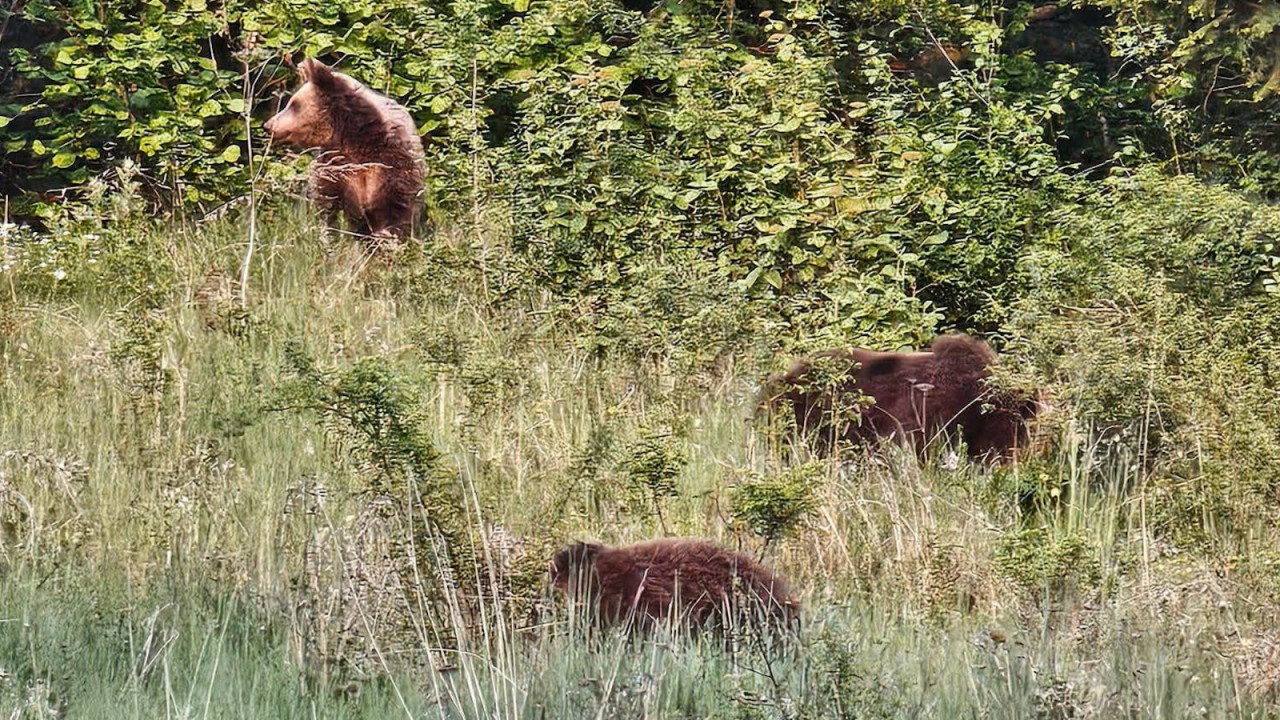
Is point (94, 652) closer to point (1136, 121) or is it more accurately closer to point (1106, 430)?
point (1106, 430)

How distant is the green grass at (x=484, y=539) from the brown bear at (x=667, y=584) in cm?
12

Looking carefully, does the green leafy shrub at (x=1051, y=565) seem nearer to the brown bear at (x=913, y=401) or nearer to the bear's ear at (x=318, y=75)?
the brown bear at (x=913, y=401)

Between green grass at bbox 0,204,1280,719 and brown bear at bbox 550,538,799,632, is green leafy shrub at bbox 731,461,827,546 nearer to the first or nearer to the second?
brown bear at bbox 550,538,799,632

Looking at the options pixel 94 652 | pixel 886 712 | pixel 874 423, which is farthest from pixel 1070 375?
pixel 94 652

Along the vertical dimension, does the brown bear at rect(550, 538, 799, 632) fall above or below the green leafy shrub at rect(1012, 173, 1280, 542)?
below

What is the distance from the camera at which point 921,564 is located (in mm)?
5535

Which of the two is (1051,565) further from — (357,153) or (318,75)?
(318,75)

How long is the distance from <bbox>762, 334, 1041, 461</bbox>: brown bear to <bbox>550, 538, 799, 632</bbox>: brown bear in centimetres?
195

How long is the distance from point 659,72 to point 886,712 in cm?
695

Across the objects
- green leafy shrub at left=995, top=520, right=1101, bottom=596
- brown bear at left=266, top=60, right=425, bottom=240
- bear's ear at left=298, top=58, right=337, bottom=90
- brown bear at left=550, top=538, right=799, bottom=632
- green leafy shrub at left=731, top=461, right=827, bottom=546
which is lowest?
brown bear at left=550, top=538, right=799, bottom=632

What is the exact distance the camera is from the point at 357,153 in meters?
9.84

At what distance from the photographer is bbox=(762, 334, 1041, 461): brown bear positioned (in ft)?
22.9

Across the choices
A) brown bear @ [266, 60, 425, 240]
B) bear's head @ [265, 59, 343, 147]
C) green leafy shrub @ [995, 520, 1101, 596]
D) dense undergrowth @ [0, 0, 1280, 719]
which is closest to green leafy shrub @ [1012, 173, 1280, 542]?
dense undergrowth @ [0, 0, 1280, 719]

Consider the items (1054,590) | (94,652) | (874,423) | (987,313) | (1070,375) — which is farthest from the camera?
(987,313)
